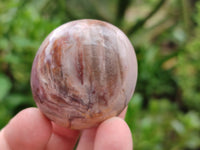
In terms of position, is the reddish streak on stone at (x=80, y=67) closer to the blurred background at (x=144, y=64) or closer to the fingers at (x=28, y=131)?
the fingers at (x=28, y=131)

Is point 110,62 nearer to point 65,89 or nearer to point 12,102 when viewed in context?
point 65,89

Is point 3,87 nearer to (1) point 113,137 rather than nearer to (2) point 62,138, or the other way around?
(2) point 62,138

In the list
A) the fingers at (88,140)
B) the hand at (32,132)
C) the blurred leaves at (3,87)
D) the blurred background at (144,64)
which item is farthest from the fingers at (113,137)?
the blurred leaves at (3,87)

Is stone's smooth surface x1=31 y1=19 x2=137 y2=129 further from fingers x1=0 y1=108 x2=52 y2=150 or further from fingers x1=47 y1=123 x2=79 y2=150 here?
fingers x1=47 y1=123 x2=79 y2=150

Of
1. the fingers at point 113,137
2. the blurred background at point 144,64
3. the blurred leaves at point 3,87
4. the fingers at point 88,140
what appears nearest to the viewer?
the fingers at point 113,137

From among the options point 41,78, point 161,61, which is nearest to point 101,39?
point 41,78

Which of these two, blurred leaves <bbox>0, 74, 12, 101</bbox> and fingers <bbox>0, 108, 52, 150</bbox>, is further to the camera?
blurred leaves <bbox>0, 74, 12, 101</bbox>

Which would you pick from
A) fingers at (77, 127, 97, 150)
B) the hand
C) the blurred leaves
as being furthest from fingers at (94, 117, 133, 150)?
the blurred leaves
